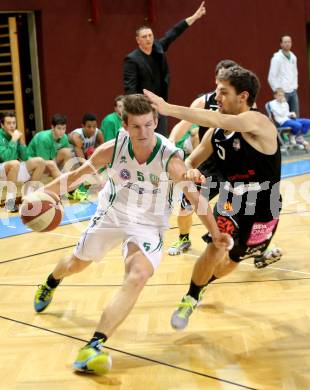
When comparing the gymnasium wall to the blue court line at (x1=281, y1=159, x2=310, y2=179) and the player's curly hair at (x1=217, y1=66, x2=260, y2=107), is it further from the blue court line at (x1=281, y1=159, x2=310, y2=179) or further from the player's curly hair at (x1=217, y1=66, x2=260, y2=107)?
the player's curly hair at (x1=217, y1=66, x2=260, y2=107)

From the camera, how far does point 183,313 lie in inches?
→ 184

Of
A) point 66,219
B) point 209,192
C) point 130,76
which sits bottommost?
point 66,219

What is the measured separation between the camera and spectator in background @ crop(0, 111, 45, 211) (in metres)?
9.88

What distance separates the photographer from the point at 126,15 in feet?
45.2

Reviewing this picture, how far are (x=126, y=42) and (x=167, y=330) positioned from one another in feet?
32.2

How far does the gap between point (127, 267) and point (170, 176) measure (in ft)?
2.03

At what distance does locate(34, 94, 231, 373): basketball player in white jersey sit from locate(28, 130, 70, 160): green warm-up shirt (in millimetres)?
5835

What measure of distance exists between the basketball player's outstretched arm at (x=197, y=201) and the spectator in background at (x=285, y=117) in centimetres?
952

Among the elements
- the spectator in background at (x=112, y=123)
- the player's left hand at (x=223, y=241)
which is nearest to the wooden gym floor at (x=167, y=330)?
the player's left hand at (x=223, y=241)

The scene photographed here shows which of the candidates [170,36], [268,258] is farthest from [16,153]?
[268,258]

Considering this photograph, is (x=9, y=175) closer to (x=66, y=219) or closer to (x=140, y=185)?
(x=66, y=219)

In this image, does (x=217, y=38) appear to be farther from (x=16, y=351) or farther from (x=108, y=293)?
(x=16, y=351)

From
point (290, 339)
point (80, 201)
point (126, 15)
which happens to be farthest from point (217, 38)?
point (290, 339)

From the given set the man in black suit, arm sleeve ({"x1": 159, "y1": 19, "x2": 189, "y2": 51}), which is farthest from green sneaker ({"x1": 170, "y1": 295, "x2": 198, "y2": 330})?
arm sleeve ({"x1": 159, "y1": 19, "x2": 189, "y2": 51})
